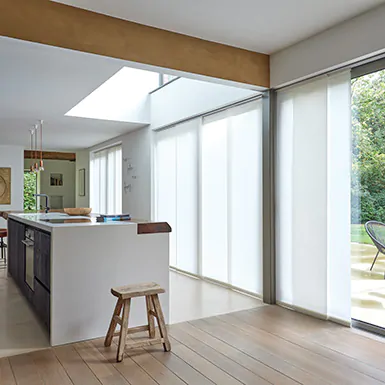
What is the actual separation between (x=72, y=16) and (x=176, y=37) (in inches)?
36.4

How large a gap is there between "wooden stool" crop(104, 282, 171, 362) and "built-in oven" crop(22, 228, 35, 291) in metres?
1.31

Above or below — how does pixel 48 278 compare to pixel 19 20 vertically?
below

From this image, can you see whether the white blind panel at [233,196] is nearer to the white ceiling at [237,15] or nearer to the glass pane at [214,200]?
the glass pane at [214,200]

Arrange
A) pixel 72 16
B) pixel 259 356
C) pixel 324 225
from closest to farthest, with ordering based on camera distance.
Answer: pixel 259 356 → pixel 72 16 → pixel 324 225

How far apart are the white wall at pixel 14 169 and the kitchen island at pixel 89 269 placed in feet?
22.1

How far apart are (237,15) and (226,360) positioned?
2.59 metres

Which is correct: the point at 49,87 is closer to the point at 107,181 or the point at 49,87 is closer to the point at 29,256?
the point at 29,256

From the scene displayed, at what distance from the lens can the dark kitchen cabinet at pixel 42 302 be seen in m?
3.30

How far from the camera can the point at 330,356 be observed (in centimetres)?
286

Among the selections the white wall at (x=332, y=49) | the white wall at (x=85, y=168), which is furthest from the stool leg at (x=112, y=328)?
the white wall at (x=85, y=168)

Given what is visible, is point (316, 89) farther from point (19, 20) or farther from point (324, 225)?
point (19, 20)

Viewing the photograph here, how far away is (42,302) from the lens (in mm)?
3510

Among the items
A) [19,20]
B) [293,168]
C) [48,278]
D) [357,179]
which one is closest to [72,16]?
[19,20]

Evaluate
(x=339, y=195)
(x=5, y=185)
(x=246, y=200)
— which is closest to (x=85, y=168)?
(x=5, y=185)
